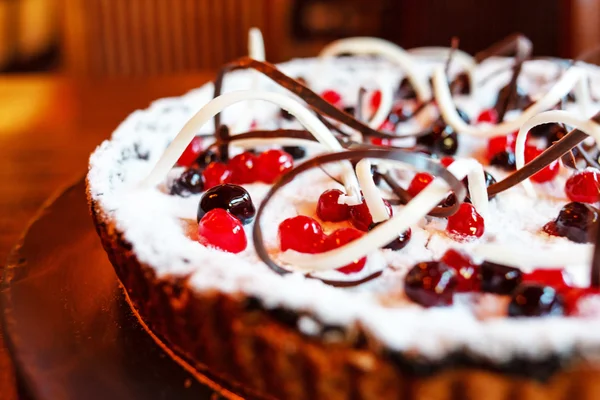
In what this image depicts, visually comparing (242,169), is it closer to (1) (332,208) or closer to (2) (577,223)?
(1) (332,208)

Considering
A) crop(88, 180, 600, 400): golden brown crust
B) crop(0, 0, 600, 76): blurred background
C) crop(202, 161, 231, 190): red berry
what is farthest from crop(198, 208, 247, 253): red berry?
crop(0, 0, 600, 76): blurred background

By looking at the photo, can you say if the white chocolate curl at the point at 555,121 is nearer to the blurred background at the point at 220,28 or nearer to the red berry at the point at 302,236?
the red berry at the point at 302,236

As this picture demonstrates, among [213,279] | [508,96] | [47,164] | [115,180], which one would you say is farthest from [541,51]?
[213,279]

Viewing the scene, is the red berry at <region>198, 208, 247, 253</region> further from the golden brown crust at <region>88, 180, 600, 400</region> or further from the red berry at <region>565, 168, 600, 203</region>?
the red berry at <region>565, 168, 600, 203</region>

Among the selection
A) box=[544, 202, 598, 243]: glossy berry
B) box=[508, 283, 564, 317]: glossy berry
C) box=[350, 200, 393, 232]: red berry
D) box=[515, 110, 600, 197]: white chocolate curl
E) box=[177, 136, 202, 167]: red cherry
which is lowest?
box=[177, 136, 202, 167]: red cherry

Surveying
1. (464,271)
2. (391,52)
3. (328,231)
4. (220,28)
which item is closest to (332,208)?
(328,231)

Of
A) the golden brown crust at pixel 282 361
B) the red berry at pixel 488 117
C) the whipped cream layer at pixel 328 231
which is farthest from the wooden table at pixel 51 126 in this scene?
the red berry at pixel 488 117

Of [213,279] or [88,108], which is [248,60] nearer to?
[213,279]
